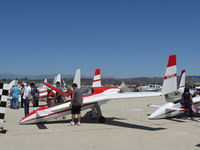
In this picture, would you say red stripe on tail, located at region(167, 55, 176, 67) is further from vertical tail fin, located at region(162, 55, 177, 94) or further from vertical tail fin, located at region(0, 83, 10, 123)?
vertical tail fin, located at region(0, 83, 10, 123)

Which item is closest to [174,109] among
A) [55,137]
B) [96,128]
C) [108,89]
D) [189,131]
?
[189,131]

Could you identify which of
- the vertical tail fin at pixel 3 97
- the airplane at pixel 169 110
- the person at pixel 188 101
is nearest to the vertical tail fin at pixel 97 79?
the airplane at pixel 169 110

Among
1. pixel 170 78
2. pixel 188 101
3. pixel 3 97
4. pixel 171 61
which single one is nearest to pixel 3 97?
pixel 3 97

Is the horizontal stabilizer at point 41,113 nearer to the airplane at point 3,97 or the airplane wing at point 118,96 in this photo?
the airplane wing at point 118,96

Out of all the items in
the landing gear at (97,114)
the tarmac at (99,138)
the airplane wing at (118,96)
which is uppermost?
the airplane wing at (118,96)

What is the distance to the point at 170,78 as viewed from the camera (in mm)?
9234

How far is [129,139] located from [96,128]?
2.10 metres

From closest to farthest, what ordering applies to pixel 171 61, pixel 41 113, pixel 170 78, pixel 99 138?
pixel 99 138 → pixel 170 78 → pixel 41 113 → pixel 171 61

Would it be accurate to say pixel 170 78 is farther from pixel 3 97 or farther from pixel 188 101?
pixel 3 97

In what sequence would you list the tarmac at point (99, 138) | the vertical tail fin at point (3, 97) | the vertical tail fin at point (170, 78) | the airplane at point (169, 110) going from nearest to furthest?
1. the tarmac at point (99, 138)
2. the vertical tail fin at point (3, 97)
3. the vertical tail fin at point (170, 78)
4. the airplane at point (169, 110)

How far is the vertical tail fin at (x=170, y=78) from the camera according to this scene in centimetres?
910

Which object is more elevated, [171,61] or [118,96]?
[171,61]

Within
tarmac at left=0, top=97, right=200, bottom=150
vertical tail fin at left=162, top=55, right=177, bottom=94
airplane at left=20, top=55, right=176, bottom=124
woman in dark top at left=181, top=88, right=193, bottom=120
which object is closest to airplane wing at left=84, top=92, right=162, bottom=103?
airplane at left=20, top=55, right=176, bottom=124

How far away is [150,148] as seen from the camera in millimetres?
5855
